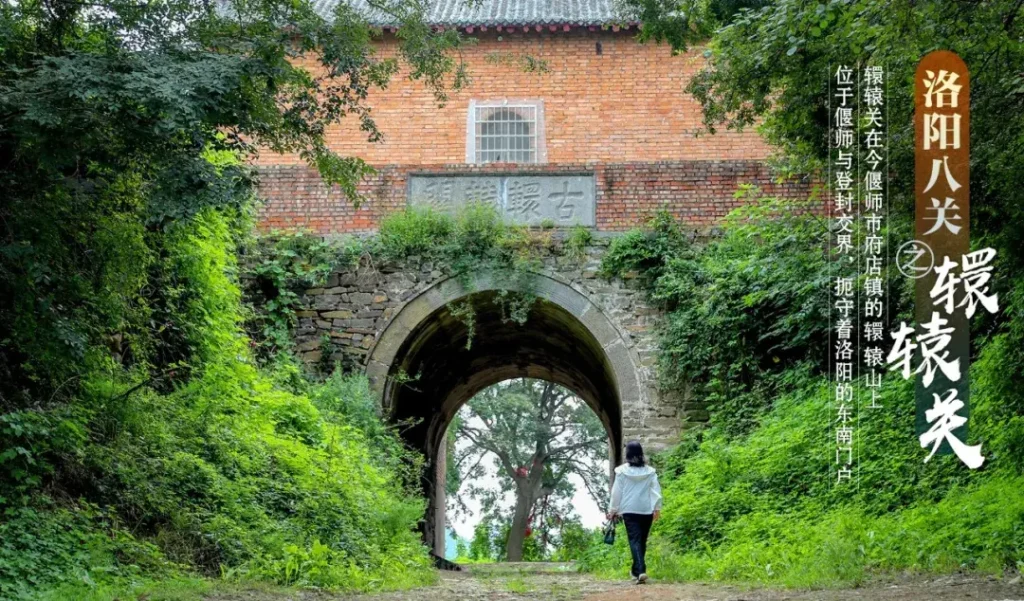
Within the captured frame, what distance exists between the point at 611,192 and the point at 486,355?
4893 millimetres

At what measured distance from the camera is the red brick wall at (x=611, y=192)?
1385 centimetres

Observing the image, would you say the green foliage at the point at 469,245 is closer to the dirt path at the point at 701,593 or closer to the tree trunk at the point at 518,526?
the dirt path at the point at 701,593

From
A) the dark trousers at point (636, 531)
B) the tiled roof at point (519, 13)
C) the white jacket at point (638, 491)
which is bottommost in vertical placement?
the dark trousers at point (636, 531)

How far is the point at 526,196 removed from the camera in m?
13.8

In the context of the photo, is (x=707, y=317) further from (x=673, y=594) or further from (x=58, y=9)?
(x=58, y=9)

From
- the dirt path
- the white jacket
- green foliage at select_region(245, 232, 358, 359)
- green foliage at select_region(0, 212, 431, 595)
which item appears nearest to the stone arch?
green foliage at select_region(245, 232, 358, 359)

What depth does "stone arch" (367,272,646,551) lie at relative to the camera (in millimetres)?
13320

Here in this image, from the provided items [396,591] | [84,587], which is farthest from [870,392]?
[84,587]

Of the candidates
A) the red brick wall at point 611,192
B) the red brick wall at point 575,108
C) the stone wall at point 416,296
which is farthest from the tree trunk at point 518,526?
the red brick wall at point 611,192

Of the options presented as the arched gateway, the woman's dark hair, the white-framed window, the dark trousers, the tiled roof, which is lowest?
the dark trousers

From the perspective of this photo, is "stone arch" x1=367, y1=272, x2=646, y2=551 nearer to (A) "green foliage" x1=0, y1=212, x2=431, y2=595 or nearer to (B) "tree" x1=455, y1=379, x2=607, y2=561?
(A) "green foliage" x1=0, y1=212, x2=431, y2=595

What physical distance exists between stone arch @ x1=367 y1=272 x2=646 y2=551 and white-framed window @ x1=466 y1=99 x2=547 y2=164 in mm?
3464

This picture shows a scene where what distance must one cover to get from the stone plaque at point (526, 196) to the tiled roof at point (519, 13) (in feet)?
16.7

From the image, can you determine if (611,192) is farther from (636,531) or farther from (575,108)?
(636,531)
